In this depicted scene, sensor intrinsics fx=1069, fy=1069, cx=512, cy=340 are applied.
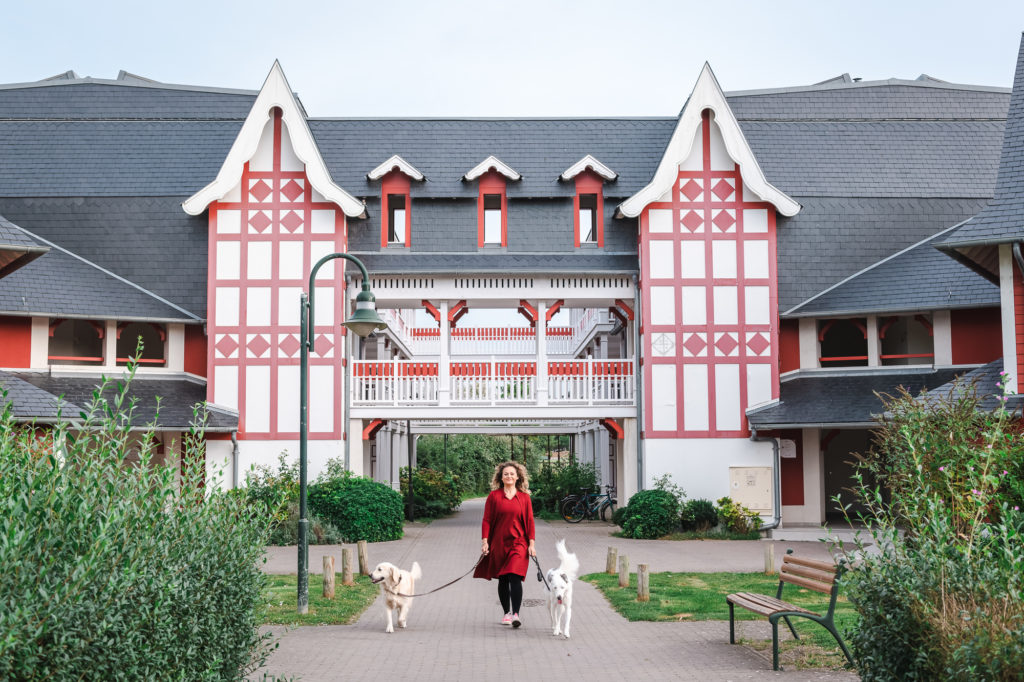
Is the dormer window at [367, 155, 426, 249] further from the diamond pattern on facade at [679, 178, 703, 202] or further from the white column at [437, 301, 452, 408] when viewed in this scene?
the diamond pattern on facade at [679, 178, 703, 202]

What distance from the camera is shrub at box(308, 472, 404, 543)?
22.2 meters

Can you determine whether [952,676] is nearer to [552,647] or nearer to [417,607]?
[552,647]

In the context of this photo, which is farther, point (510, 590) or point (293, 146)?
point (293, 146)

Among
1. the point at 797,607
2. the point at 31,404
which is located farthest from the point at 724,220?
the point at 797,607

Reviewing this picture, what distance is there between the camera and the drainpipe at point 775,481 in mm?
24016

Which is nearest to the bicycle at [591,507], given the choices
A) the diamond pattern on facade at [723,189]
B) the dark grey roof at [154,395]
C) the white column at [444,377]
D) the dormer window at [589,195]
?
the white column at [444,377]

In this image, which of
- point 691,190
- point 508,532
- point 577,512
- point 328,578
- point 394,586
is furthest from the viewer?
Result: point 577,512

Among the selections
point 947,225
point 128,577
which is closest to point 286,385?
point 947,225

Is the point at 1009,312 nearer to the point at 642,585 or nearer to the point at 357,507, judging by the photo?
the point at 642,585

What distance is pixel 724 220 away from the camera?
24.8 metres

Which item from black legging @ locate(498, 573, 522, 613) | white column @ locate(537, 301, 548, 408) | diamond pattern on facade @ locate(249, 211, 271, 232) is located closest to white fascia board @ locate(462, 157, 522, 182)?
white column @ locate(537, 301, 548, 408)

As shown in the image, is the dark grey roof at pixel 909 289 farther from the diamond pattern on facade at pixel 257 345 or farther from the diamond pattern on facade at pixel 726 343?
the diamond pattern on facade at pixel 257 345

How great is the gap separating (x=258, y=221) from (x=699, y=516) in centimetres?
1205

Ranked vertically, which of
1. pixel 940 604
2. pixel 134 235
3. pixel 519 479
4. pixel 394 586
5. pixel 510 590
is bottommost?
pixel 510 590
